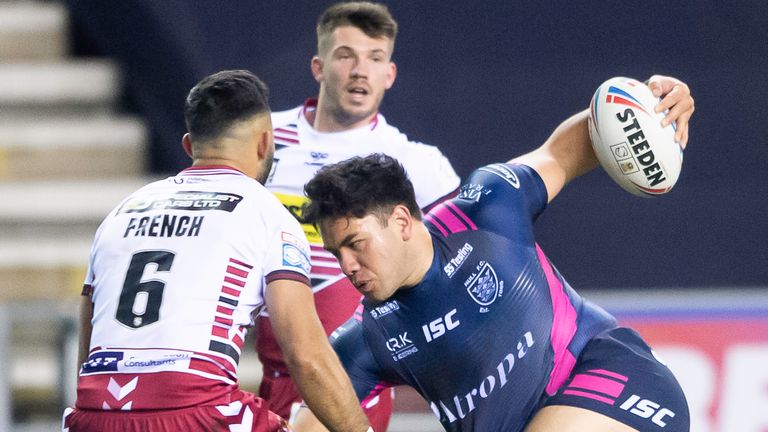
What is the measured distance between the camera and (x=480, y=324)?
4250 mm

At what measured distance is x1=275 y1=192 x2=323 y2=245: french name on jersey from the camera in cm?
547

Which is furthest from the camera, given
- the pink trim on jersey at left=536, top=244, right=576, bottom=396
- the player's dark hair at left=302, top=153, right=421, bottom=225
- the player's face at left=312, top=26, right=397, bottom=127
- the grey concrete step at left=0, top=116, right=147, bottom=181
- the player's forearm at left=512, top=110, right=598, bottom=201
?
the grey concrete step at left=0, top=116, right=147, bottom=181

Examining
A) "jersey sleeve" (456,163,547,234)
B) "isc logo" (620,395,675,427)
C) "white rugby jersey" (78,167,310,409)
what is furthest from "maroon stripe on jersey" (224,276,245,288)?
"isc logo" (620,395,675,427)

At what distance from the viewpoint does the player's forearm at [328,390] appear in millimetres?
3801

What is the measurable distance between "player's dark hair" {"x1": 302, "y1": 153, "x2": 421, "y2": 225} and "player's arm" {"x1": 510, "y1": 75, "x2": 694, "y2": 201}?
2.03 feet

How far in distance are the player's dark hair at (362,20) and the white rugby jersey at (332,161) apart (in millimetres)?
396

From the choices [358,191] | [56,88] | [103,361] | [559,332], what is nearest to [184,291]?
[103,361]

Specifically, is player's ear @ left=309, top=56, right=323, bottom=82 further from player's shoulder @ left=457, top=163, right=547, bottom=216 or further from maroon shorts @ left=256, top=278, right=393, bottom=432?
player's shoulder @ left=457, top=163, right=547, bottom=216

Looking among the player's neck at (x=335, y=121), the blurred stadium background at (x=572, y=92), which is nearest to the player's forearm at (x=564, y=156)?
the player's neck at (x=335, y=121)

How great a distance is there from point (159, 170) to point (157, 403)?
450 cm

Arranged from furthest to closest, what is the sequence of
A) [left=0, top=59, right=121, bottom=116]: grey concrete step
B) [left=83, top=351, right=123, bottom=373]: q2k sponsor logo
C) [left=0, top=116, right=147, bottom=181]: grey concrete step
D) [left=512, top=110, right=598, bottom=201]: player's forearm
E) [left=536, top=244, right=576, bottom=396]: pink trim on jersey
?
[left=0, top=59, right=121, bottom=116]: grey concrete step, [left=0, top=116, right=147, bottom=181]: grey concrete step, [left=512, top=110, right=598, bottom=201]: player's forearm, [left=536, top=244, right=576, bottom=396]: pink trim on jersey, [left=83, top=351, right=123, bottom=373]: q2k sponsor logo

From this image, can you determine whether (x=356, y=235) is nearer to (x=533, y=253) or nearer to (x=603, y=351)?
(x=533, y=253)

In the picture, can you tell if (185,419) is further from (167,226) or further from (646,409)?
(646,409)

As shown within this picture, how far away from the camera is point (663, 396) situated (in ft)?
14.3
